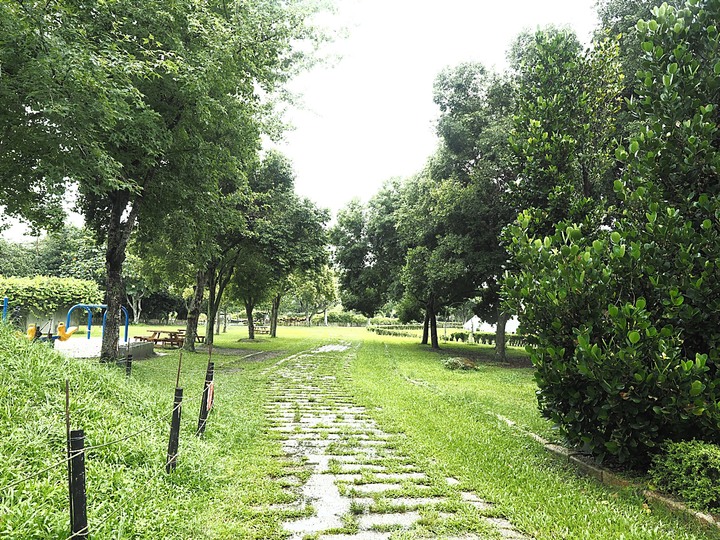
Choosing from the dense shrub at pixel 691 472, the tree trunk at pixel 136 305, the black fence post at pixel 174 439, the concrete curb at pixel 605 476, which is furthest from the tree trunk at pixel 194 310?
the tree trunk at pixel 136 305

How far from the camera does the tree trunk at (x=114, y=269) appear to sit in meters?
10.6

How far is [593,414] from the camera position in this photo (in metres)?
5.18

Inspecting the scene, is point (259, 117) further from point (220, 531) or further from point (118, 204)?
point (220, 531)

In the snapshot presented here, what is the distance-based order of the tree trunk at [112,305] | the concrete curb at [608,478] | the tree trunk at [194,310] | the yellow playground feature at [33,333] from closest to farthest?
the concrete curb at [608,478] < the yellow playground feature at [33,333] < the tree trunk at [112,305] < the tree trunk at [194,310]

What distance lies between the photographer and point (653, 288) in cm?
499

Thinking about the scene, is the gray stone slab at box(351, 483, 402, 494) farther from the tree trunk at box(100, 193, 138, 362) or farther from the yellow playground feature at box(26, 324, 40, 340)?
the yellow playground feature at box(26, 324, 40, 340)

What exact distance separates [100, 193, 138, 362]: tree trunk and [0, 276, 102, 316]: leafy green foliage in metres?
10.7

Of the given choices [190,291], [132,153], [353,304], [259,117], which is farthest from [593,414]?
[190,291]

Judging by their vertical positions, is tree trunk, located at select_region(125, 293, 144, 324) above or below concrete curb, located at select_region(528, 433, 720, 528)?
above

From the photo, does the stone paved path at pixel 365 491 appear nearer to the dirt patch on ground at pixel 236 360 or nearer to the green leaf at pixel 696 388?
the green leaf at pixel 696 388

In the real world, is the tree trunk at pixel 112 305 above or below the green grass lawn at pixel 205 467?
above

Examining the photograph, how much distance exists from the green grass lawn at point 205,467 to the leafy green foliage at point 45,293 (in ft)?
51.5

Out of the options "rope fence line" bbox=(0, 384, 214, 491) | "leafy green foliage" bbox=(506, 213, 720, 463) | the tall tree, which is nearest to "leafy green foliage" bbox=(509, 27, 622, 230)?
"leafy green foliage" bbox=(506, 213, 720, 463)

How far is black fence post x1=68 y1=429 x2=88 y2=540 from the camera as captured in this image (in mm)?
2625
